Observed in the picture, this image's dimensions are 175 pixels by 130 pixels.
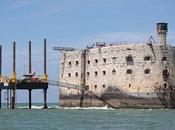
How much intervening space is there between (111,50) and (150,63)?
6.30m

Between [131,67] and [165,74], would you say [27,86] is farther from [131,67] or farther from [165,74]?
[165,74]

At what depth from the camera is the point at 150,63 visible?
8531 cm

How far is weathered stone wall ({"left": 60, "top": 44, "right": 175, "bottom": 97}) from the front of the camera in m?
85.3

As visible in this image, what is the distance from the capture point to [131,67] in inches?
3408

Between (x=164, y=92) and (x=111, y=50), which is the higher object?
(x=111, y=50)

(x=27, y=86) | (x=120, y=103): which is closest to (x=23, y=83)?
(x=27, y=86)

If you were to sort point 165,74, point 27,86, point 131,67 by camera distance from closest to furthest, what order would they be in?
point 165,74
point 131,67
point 27,86

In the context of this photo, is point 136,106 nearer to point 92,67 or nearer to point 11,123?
point 92,67

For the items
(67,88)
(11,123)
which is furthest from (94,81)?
(11,123)

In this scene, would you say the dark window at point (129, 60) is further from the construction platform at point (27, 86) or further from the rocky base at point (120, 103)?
the construction platform at point (27, 86)

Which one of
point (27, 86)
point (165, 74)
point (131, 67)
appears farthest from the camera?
point (27, 86)

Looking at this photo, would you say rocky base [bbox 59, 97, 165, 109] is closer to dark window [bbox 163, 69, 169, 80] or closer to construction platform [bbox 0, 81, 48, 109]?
dark window [bbox 163, 69, 169, 80]

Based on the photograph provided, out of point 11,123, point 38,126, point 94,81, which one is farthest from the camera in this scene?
point 94,81

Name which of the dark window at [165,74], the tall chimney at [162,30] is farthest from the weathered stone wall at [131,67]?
the tall chimney at [162,30]
